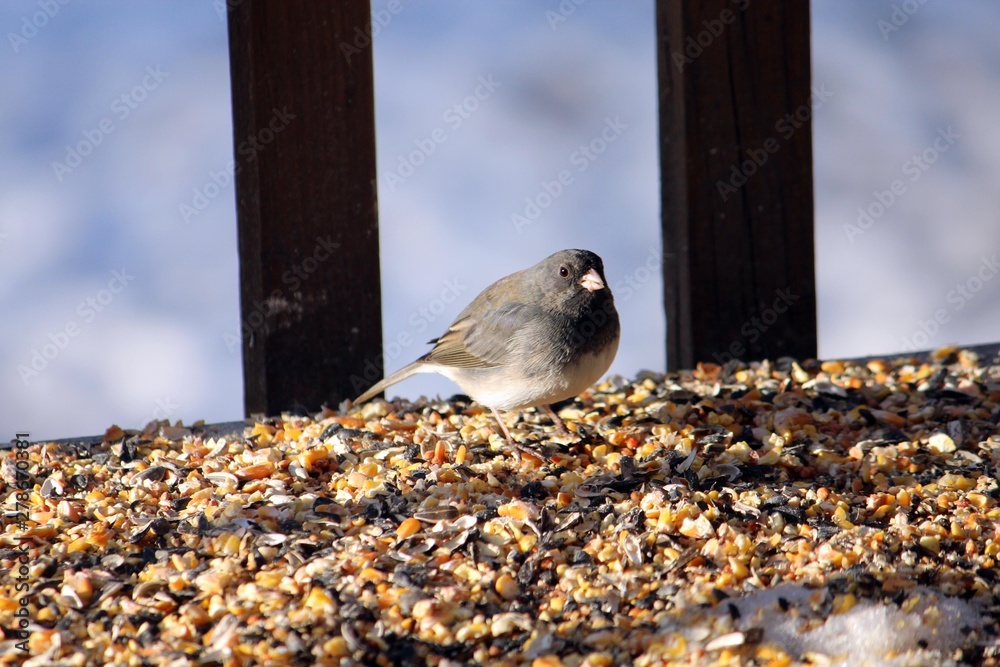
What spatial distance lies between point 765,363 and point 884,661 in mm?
1596

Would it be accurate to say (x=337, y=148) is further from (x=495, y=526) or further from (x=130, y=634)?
(x=130, y=634)

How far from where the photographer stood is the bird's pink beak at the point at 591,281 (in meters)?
2.50

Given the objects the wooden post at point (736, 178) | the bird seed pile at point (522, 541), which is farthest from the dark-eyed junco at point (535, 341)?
the wooden post at point (736, 178)

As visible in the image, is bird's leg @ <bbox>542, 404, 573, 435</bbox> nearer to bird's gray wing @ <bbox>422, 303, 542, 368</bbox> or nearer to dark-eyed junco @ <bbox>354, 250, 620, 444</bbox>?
dark-eyed junco @ <bbox>354, 250, 620, 444</bbox>

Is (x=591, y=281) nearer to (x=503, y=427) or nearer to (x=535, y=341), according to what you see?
(x=535, y=341)

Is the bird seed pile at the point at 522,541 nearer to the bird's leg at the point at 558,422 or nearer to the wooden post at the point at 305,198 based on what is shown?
the bird's leg at the point at 558,422

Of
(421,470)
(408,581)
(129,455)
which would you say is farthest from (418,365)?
(408,581)

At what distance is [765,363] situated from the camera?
119 inches

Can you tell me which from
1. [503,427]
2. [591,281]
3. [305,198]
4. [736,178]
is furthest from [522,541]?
[736,178]

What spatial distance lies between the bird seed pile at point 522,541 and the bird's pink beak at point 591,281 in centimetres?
34

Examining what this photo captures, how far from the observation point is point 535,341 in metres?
2.45

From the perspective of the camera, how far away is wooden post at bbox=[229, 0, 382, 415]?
8.74 ft

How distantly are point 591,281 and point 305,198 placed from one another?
2.68 ft

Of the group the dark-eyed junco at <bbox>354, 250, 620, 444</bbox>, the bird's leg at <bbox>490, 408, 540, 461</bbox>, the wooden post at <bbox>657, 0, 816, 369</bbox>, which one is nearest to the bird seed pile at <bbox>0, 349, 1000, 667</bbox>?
the bird's leg at <bbox>490, 408, 540, 461</bbox>
